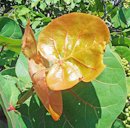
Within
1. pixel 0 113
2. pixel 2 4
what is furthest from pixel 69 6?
pixel 0 113

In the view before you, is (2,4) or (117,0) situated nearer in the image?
(117,0)

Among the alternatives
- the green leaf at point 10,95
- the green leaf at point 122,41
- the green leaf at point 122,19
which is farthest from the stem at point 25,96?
the green leaf at point 122,19

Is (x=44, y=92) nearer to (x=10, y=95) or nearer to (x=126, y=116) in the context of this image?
(x=10, y=95)

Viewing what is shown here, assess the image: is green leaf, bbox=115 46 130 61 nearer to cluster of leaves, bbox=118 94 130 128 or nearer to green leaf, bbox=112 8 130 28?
cluster of leaves, bbox=118 94 130 128

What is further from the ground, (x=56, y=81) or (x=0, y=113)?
(x=56, y=81)

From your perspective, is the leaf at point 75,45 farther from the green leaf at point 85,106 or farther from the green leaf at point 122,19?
the green leaf at point 122,19

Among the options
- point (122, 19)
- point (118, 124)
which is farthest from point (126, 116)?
point (122, 19)

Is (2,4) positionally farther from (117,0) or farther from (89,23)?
(89,23)
